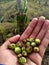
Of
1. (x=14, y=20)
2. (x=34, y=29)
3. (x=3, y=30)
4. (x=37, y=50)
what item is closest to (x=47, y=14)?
(x=14, y=20)

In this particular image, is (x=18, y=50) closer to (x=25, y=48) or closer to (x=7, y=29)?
(x=25, y=48)

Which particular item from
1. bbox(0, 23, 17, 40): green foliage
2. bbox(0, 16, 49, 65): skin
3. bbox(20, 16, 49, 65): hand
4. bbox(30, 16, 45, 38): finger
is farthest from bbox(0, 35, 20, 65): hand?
bbox(0, 23, 17, 40): green foliage

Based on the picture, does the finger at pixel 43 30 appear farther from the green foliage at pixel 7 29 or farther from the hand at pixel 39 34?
the green foliage at pixel 7 29

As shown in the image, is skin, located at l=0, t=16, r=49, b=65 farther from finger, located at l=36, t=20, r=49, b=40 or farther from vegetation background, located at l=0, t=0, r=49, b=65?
vegetation background, located at l=0, t=0, r=49, b=65

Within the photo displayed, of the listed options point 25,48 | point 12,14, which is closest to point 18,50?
point 25,48

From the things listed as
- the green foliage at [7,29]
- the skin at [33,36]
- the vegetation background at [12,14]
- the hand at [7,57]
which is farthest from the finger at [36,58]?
the green foliage at [7,29]

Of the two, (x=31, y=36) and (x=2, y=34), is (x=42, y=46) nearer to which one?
(x=31, y=36)
